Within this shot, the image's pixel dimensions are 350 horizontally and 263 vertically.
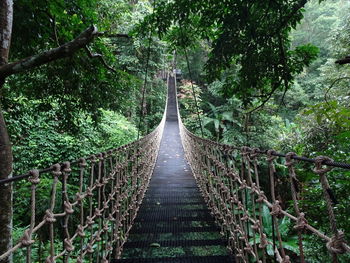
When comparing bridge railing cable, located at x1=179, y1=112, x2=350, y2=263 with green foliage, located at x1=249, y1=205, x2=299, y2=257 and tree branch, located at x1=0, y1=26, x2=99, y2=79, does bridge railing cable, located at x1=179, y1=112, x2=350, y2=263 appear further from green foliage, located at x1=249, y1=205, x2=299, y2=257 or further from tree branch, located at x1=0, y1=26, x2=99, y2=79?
green foliage, located at x1=249, y1=205, x2=299, y2=257

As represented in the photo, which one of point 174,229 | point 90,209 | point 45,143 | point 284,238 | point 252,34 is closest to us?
point 90,209

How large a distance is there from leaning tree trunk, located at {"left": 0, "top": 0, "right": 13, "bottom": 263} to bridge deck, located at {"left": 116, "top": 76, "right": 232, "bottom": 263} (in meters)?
0.69

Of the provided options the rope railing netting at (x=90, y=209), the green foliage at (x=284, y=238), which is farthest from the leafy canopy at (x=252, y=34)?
the green foliage at (x=284, y=238)

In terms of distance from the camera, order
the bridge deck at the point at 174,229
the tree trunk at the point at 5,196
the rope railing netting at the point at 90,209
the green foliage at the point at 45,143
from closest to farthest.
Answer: the rope railing netting at the point at 90,209
the tree trunk at the point at 5,196
the bridge deck at the point at 174,229
the green foliage at the point at 45,143

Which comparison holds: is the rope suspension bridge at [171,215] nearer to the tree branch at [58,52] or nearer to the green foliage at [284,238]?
the green foliage at [284,238]

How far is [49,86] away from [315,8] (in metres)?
17.7

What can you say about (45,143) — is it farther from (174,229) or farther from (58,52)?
(58,52)

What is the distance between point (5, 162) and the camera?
1039 mm

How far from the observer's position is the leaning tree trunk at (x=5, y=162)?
1004 millimetres

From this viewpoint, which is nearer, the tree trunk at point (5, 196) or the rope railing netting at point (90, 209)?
the rope railing netting at point (90, 209)

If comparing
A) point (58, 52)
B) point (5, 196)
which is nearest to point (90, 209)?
point (5, 196)

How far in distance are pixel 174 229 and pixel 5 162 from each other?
1.27m

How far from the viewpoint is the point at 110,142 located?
409 cm

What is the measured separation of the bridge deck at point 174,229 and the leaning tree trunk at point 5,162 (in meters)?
0.69
